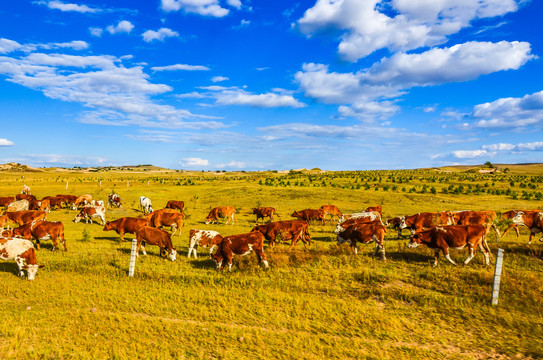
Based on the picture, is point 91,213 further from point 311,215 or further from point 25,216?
point 311,215

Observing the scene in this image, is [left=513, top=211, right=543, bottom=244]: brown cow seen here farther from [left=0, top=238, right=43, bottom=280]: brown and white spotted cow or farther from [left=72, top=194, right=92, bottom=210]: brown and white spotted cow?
[left=72, top=194, right=92, bottom=210]: brown and white spotted cow

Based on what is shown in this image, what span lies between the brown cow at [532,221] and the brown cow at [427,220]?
313 cm

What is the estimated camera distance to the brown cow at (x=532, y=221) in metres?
15.2

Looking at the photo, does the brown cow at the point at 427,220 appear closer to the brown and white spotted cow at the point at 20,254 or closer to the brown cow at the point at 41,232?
the brown and white spotted cow at the point at 20,254

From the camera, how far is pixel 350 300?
988cm

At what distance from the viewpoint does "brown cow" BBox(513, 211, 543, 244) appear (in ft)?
50.0

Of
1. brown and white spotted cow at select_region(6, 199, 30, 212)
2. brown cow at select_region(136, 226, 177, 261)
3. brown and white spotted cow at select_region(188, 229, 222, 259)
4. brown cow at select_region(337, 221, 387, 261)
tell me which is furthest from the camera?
brown and white spotted cow at select_region(6, 199, 30, 212)

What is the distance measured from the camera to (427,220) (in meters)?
18.2

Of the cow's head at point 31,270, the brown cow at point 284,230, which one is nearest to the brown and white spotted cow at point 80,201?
the cow's head at point 31,270

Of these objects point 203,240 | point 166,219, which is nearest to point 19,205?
point 166,219

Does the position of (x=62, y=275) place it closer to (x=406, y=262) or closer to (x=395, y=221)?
(x=406, y=262)

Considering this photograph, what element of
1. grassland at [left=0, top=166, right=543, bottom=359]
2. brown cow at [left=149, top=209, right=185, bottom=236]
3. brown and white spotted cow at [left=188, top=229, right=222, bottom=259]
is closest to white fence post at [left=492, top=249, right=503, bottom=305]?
grassland at [left=0, top=166, right=543, bottom=359]

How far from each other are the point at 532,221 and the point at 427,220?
188 inches

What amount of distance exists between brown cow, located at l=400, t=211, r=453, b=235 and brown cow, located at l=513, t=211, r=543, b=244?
123 inches
